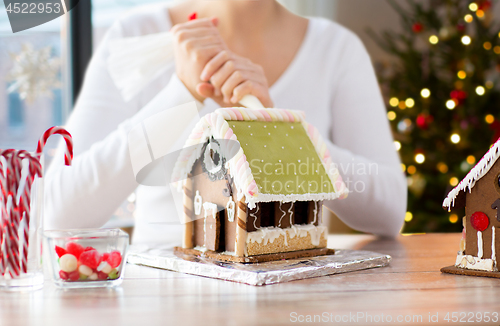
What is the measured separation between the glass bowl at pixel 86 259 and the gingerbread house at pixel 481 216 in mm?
545

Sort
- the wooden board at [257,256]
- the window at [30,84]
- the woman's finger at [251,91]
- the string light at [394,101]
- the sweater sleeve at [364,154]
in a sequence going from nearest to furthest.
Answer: the wooden board at [257,256], the woman's finger at [251,91], the sweater sleeve at [364,154], the window at [30,84], the string light at [394,101]

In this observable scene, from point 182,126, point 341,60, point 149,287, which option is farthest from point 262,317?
point 341,60

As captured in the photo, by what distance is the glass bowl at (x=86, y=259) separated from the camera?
0.69 metres

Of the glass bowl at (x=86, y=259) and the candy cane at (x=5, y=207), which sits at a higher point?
the candy cane at (x=5, y=207)

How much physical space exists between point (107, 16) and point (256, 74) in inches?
71.0

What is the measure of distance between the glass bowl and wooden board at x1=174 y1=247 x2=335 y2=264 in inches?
7.5

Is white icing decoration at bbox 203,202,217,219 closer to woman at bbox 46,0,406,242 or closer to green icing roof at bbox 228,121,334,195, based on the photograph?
green icing roof at bbox 228,121,334,195

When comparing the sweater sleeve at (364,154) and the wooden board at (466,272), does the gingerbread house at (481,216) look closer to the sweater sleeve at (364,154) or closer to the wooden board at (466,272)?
the wooden board at (466,272)

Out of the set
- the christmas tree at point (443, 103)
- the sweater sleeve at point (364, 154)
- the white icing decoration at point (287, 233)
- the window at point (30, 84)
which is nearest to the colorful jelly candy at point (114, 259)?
the white icing decoration at point (287, 233)

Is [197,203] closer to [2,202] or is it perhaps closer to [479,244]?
[2,202]

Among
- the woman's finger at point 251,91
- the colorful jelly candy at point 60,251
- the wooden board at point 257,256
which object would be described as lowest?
the wooden board at point 257,256

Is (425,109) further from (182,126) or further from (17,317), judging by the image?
(17,317)

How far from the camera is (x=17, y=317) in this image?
1.81ft

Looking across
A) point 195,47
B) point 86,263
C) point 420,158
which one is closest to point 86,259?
point 86,263
